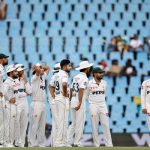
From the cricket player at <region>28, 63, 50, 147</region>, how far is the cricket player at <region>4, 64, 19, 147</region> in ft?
1.95

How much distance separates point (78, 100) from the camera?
16.0m

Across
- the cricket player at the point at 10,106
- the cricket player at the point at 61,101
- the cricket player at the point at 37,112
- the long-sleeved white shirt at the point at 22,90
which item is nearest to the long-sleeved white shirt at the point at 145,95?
the cricket player at the point at 61,101

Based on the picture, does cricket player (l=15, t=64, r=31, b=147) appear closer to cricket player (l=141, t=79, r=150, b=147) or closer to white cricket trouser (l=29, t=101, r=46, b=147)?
white cricket trouser (l=29, t=101, r=46, b=147)

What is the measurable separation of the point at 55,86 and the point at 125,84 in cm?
912

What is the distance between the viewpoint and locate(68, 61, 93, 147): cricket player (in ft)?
52.5

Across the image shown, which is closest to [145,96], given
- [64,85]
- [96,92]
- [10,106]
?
[96,92]

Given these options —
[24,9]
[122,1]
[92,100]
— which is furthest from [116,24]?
[92,100]

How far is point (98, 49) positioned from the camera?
2666 centimetres

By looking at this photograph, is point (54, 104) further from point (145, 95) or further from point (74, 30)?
point (74, 30)

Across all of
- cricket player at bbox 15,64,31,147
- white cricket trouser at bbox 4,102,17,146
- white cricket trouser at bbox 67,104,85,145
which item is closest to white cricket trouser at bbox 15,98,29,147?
cricket player at bbox 15,64,31,147

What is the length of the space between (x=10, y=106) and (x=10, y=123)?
34cm

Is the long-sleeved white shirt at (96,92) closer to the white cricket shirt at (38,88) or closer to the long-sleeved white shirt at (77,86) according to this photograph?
the long-sleeved white shirt at (77,86)

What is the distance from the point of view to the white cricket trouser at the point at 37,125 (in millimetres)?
16656

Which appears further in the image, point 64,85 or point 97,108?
point 97,108
